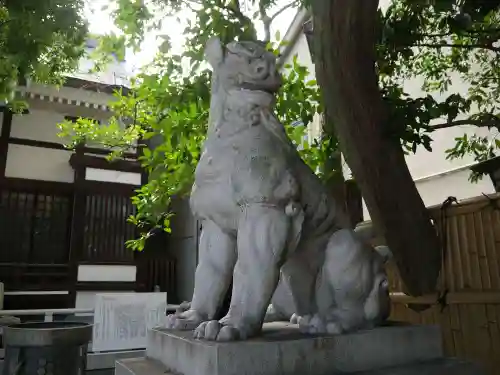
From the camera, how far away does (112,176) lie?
8.84m

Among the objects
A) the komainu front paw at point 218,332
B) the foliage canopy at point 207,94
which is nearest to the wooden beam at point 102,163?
the foliage canopy at point 207,94

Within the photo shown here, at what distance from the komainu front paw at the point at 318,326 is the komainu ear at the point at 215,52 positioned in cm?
101

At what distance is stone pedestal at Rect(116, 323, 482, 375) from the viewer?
1192 millimetres

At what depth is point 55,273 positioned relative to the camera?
7.95 m

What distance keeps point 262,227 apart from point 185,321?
461 millimetres

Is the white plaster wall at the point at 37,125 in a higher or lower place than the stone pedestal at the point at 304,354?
higher

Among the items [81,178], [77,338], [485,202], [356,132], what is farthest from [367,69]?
[81,178]

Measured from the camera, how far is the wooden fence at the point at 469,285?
7.63 ft

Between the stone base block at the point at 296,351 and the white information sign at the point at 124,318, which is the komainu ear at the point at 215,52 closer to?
the stone base block at the point at 296,351

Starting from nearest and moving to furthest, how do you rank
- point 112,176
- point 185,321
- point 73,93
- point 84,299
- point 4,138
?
point 185,321 → point 4,138 → point 84,299 → point 73,93 → point 112,176

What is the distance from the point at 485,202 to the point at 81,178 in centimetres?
767

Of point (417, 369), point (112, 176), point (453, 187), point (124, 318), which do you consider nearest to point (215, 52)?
point (417, 369)

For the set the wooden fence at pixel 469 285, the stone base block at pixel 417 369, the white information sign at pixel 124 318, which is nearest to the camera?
the stone base block at pixel 417 369

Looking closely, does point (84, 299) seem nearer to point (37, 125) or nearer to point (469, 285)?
point (37, 125)
